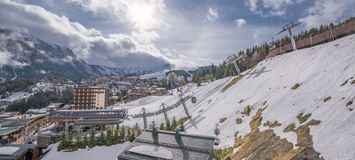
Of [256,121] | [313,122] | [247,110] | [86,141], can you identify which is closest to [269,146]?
[313,122]

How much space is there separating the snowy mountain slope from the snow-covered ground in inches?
608

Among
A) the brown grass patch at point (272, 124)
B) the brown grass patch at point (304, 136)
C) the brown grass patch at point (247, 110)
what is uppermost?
the brown grass patch at point (247, 110)

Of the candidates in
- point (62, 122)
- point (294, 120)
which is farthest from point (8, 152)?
point (62, 122)

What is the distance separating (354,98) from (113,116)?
90.5 meters

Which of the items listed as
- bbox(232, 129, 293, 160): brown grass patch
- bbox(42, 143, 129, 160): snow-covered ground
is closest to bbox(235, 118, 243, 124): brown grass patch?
bbox(232, 129, 293, 160): brown grass patch

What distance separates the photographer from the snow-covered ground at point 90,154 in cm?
5728

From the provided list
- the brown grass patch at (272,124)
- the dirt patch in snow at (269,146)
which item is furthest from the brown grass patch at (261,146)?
the brown grass patch at (272,124)

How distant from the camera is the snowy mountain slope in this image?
28770 mm

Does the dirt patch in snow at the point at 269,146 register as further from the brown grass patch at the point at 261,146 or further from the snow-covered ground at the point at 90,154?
the snow-covered ground at the point at 90,154

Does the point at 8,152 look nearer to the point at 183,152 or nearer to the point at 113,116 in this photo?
the point at 183,152

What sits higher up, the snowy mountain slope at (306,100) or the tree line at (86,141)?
the snowy mountain slope at (306,100)

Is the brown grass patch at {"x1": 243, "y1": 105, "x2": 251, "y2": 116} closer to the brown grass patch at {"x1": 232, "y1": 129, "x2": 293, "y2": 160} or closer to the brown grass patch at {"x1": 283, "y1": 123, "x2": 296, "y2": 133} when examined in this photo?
the brown grass patch at {"x1": 232, "y1": 129, "x2": 293, "y2": 160}

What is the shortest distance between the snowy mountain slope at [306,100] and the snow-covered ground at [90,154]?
50.7 ft

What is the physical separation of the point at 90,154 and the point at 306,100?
131 ft
